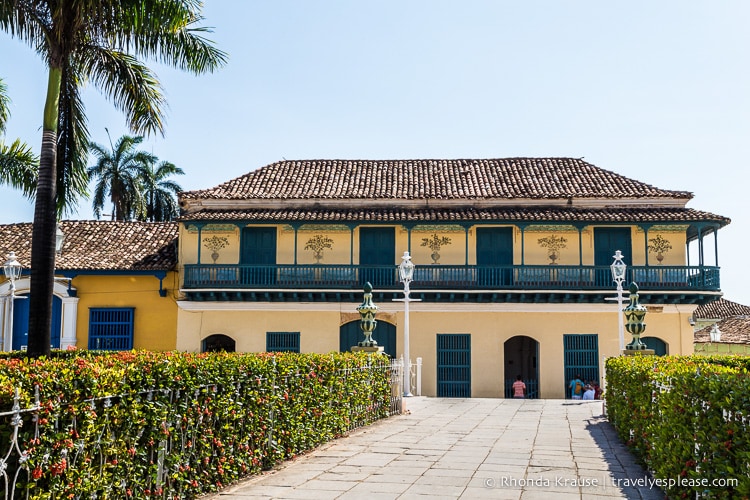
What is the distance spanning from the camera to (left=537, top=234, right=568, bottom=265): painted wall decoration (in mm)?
24891

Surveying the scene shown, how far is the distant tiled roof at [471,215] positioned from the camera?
23844 millimetres

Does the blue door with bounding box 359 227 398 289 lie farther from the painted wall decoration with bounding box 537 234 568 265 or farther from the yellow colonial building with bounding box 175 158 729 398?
the painted wall decoration with bounding box 537 234 568 265

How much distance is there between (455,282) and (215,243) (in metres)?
8.27

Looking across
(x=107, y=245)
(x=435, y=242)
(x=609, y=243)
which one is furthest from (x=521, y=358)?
(x=107, y=245)

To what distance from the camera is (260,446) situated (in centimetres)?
833

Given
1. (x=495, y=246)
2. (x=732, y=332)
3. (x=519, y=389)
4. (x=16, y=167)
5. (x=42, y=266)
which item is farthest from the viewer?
(x=732, y=332)

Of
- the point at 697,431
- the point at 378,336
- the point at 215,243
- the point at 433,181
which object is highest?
the point at 433,181

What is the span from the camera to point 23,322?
25.3 meters

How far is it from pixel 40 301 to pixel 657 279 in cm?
1894

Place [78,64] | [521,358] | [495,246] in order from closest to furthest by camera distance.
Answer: [78,64], [495,246], [521,358]

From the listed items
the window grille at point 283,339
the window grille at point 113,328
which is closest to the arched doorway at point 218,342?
the window grille at point 283,339

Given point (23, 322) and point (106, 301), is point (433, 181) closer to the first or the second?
point (106, 301)

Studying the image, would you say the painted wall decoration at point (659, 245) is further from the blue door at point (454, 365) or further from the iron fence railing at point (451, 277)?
the blue door at point (454, 365)

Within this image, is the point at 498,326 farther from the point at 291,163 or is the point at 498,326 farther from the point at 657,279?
the point at 291,163
